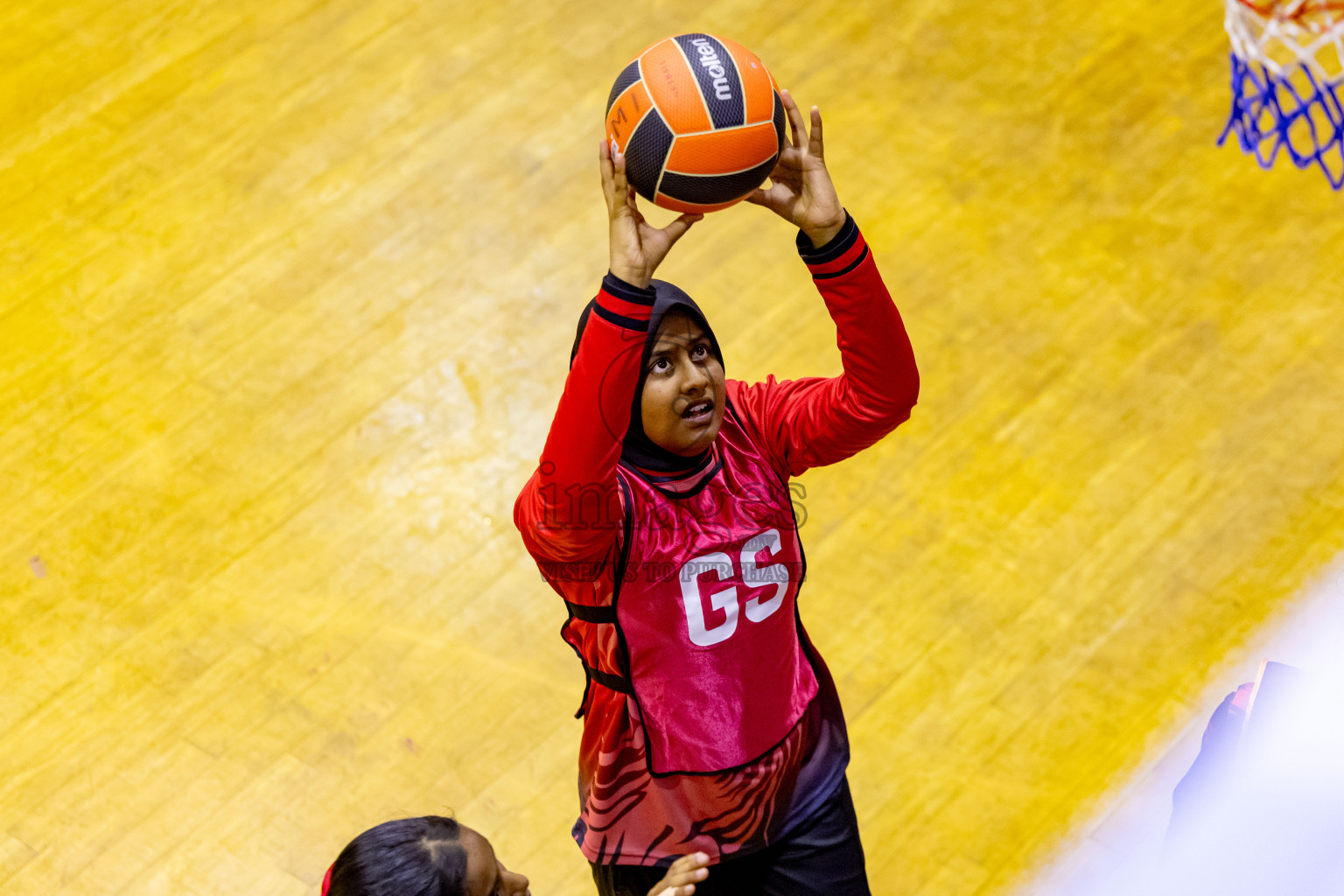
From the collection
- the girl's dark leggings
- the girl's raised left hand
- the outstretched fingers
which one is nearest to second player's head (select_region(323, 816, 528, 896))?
the girl's dark leggings

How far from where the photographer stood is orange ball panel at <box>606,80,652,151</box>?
77.1 inches

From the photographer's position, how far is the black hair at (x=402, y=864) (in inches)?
68.9

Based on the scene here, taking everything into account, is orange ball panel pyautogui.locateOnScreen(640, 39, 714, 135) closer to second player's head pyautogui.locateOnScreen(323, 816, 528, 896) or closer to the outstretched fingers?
the outstretched fingers

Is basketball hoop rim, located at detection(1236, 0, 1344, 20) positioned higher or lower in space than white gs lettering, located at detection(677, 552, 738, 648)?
higher

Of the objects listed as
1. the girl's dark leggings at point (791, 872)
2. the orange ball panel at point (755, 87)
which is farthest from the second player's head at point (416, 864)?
the orange ball panel at point (755, 87)

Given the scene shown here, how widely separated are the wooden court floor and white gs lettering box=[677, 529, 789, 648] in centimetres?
131

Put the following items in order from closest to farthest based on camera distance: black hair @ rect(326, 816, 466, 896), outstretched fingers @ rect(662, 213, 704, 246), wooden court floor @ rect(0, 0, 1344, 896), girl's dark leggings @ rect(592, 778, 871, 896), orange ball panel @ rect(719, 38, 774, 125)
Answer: black hair @ rect(326, 816, 466, 896), outstretched fingers @ rect(662, 213, 704, 246), orange ball panel @ rect(719, 38, 774, 125), girl's dark leggings @ rect(592, 778, 871, 896), wooden court floor @ rect(0, 0, 1344, 896)

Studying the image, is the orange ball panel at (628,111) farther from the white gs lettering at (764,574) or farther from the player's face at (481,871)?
the player's face at (481,871)

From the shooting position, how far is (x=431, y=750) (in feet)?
10.6

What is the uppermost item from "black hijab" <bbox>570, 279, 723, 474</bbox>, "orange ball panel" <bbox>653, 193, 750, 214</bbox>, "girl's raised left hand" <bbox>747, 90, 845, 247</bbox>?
"orange ball panel" <bbox>653, 193, 750, 214</bbox>

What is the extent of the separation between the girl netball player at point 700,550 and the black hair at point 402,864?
0.37 m

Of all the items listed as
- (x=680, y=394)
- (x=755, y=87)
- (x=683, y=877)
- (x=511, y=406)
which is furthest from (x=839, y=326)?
(x=511, y=406)

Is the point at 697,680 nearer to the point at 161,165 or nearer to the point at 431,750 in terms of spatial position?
the point at 431,750

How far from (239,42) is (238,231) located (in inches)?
38.5
